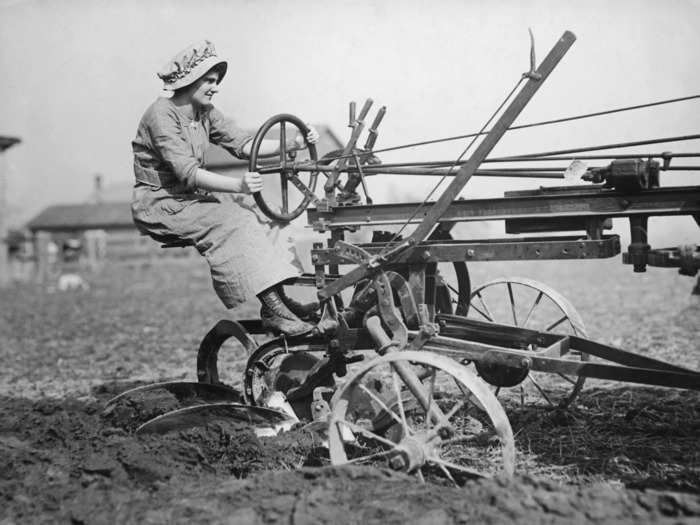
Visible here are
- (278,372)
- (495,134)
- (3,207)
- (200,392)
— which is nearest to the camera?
(495,134)

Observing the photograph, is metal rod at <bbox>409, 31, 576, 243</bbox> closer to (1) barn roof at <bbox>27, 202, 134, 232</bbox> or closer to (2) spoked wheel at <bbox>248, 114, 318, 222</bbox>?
(2) spoked wheel at <bbox>248, 114, 318, 222</bbox>

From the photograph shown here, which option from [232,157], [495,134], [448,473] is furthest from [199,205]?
[232,157]

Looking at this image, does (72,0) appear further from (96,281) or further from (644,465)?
(96,281)

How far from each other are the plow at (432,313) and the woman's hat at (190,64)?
0.62 m

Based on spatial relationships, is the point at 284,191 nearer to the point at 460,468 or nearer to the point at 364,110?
the point at 364,110

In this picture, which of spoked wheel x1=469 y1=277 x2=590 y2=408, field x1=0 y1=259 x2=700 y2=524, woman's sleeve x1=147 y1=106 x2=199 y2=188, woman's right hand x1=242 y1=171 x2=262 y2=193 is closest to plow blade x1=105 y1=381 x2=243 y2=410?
field x1=0 y1=259 x2=700 y2=524

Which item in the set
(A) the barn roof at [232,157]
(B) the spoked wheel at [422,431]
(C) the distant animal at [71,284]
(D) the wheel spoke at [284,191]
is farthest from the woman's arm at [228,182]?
(A) the barn roof at [232,157]

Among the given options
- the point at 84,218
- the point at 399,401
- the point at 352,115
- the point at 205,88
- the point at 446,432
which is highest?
the point at 205,88

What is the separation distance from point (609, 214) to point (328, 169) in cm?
181

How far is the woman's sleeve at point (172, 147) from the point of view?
14.3ft

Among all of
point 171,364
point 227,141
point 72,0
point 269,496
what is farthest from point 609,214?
point 72,0

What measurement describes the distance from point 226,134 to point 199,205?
0.74 metres

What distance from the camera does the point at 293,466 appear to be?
4.09 m

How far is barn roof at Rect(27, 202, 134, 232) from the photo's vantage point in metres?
29.7
